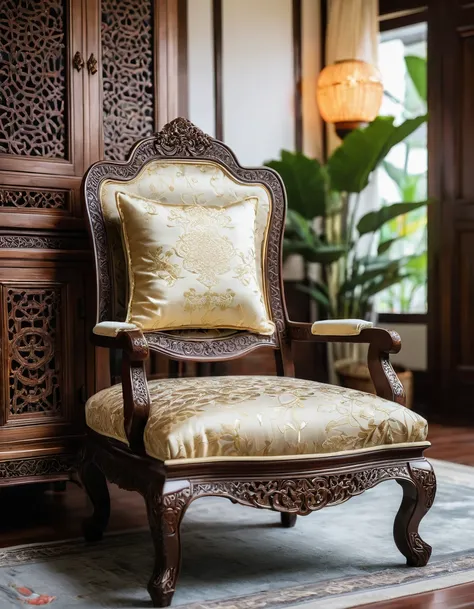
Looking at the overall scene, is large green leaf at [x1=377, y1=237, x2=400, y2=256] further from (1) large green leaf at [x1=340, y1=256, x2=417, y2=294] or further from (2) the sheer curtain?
(2) the sheer curtain

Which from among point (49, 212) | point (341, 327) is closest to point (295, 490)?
point (341, 327)

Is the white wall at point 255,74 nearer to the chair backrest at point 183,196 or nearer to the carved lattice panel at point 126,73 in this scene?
the carved lattice panel at point 126,73

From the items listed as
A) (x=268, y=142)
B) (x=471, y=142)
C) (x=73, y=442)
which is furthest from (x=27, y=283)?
(x=471, y=142)

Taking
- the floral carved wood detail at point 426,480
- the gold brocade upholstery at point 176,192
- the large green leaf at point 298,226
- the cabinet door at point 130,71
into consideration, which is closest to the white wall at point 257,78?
the large green leaf at point 298,226

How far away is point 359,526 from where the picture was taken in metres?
2.70

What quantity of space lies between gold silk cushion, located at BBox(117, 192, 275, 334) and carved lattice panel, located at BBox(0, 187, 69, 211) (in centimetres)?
28

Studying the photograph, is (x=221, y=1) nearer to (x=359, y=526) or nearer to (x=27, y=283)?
(x=27, y=283)

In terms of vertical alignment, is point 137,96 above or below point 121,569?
above

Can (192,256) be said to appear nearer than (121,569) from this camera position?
No

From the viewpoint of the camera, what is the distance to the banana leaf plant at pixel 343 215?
447cm

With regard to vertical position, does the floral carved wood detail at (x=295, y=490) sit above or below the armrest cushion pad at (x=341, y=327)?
below

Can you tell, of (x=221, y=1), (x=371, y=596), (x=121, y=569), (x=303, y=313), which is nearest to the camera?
(x=371, y=596)

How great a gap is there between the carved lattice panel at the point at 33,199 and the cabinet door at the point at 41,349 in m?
0.19

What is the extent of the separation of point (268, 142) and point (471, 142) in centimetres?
108
